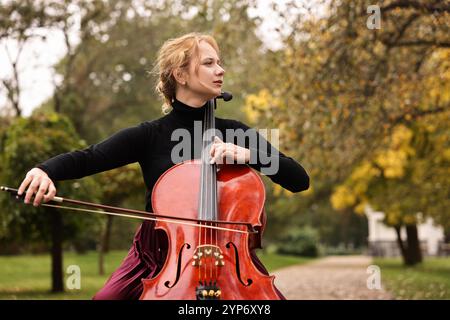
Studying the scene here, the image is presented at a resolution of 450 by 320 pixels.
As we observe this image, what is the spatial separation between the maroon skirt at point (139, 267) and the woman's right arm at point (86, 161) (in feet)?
1.06

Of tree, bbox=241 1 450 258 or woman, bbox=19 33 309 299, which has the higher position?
tree, bbox=241 1 450 258

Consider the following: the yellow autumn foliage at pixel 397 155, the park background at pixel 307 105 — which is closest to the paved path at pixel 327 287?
the park background at pixel 307 105

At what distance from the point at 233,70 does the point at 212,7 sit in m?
3.80

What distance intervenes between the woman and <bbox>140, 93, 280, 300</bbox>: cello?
91mm

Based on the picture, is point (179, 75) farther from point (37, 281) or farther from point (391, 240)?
point (391, 240)

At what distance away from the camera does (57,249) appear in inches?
447

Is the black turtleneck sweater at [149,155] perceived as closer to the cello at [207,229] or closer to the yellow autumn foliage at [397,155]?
the cello at [207,229]

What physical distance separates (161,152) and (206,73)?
1.41 ft

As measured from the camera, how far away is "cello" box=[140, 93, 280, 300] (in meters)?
2.39

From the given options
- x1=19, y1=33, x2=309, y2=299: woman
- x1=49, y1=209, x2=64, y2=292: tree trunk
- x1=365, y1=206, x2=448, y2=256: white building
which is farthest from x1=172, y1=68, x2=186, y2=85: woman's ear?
x1=365, y1=206, x2=448, y2=256: white building

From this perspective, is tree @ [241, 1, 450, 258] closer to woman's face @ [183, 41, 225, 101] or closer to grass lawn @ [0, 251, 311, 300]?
grass lawn @ [0, 251, 311, 300]

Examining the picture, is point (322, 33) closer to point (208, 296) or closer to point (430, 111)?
point (430, 111)

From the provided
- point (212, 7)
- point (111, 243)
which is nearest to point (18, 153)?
point (212, 7)
